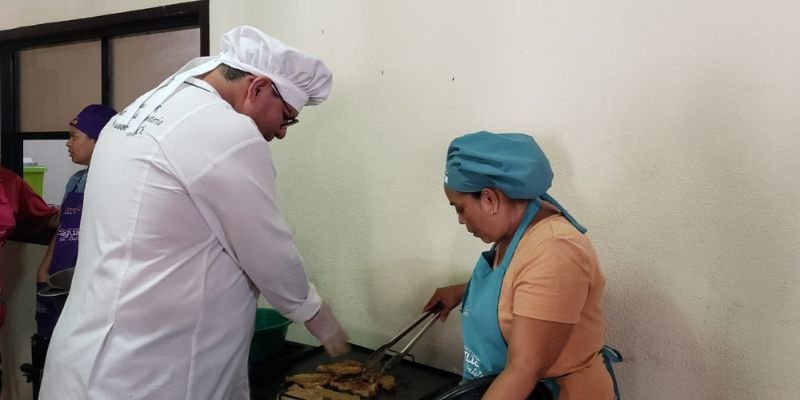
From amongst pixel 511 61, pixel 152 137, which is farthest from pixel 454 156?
pixel 152 137

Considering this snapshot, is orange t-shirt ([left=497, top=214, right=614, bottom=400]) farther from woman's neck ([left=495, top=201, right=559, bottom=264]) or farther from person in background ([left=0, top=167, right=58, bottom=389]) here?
person in background ([left=0, top=167, right=58, bottom=389])

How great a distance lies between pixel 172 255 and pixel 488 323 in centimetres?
55

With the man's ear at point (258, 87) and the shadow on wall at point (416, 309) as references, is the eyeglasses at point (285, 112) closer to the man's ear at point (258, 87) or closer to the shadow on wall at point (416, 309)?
the man's ear at point (258, 87)

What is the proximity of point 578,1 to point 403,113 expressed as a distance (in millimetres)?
487

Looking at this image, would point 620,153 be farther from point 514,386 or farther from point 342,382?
point 342,382

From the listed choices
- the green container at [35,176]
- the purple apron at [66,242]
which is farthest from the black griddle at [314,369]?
the green container at [35,176]

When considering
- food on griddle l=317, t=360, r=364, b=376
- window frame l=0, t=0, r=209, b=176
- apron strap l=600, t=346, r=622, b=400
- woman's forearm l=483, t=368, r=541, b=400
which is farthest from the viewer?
window frame l=0, t=0, r=209, b=176

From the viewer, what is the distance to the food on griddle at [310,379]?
4.23 feet

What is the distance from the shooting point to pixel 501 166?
0.98 metres

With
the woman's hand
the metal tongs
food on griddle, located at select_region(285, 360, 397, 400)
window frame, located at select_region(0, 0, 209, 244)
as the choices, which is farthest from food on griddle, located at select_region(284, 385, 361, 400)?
window frame, located at select_region(0, 0, 209, 244)

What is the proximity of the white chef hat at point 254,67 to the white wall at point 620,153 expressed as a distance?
14.3 inches

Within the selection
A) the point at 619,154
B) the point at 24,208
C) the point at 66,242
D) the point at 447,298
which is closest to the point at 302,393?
the point at 447,298

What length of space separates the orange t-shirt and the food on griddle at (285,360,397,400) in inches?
16.1

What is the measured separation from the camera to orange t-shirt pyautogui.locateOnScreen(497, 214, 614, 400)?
0.90 m
